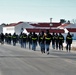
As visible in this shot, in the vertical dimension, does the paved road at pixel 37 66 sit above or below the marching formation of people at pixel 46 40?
above

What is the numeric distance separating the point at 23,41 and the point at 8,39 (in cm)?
1542

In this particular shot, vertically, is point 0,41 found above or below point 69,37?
below

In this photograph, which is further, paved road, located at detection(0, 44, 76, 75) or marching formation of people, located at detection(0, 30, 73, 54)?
marching formation of people, located at detection(0, 30, 73, 54)

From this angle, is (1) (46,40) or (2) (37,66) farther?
(1) (46,40)

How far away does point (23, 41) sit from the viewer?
4022 cm

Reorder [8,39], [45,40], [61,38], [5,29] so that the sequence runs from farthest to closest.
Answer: [5,29] → [8,39] → [61,38] → [45,40]

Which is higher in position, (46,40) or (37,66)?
(37,66)

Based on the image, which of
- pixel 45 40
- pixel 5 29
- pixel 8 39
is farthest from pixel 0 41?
pixel 5 29

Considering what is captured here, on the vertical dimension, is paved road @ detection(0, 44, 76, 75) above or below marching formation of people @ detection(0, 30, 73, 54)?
above

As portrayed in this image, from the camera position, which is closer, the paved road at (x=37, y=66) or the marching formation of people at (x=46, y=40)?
the paved road at (x=37, y=66)

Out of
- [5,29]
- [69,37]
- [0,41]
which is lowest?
[5,29]

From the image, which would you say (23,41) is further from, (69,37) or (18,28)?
(18,28)

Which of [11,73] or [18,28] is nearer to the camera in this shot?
[11,73]

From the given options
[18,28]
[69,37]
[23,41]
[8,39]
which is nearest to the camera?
[69,37]
